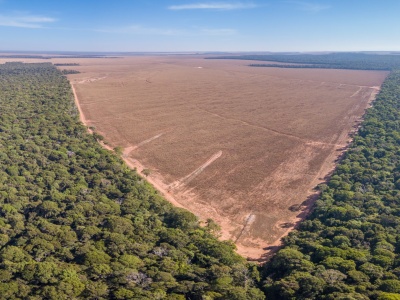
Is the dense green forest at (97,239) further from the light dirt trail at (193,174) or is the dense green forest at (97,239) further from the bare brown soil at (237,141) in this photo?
the bare brown soil at (237,141)

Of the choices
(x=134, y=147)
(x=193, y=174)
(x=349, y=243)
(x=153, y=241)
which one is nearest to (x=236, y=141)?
(x=193, y=174)

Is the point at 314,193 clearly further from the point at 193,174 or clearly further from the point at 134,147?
the point at 134,147

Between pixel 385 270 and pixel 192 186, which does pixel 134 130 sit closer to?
pixel 192 186

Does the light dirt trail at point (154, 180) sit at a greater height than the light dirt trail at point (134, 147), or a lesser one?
lesser

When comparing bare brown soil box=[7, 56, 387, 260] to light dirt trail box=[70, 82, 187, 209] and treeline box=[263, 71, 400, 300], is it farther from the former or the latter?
treeline box=[263, 71, 400, 300]

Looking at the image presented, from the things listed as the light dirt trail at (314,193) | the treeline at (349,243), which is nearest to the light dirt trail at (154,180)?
the light dirt trail at (314,193)

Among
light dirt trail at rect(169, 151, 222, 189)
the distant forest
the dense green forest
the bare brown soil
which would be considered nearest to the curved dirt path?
light dirt trail at rect(169, 151, 222, 189)

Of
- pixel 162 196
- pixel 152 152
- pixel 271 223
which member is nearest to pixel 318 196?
pixel 271 223
